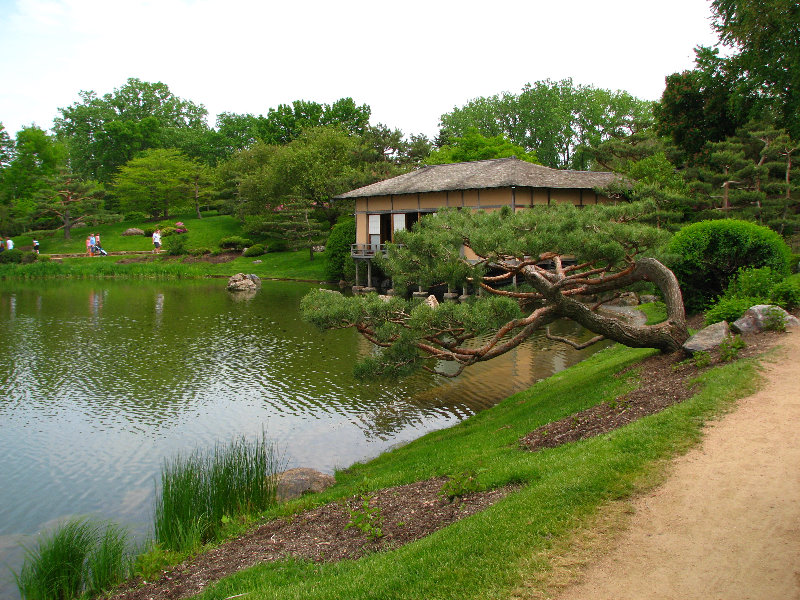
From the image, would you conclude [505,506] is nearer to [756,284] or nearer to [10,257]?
[756,284]

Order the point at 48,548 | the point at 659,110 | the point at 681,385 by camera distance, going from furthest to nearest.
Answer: the point at 659,110 < the point at 681,385 < the point at 48,548

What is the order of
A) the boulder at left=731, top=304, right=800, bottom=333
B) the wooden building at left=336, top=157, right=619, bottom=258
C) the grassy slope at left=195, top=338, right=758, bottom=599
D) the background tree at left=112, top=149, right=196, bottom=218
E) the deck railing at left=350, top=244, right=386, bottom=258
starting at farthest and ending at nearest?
the background tree at left=112, top=149, right=196, bottom=218 < the deck railing at left=350, top=244, right=386, bottom=258 < the wooden building at left=336, top=157, right=619, bottom=258 < the boulder at left=731, top=304, right=800, bottom=333 < the grassy slope at left=195, top=338, right=758, bottom=599

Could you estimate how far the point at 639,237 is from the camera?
834 cm

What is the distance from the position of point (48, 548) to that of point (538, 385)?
29.1ft

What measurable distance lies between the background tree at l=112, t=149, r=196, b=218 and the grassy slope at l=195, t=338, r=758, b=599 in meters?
46.2

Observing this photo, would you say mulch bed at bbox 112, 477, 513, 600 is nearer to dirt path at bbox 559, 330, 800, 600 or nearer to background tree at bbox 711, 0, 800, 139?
dirt path at bbox 559, 330, 800, 600

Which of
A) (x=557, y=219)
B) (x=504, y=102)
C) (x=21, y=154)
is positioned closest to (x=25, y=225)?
(x=21, y=154)

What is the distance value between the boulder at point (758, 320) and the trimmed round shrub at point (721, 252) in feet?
8.31

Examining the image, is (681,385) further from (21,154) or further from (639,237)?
(21,154)

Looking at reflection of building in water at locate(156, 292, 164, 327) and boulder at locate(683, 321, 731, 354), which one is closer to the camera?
boulder at locate(683, 321, 731, 354)

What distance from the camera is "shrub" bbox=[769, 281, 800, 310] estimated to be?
9.84 metres

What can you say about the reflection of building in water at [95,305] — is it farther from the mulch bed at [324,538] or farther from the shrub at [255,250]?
the mulch bed at [324,538]

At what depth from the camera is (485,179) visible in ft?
84.8

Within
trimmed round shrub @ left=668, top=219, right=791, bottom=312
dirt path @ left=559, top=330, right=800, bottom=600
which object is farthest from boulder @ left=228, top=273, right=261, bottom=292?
dirt path @ left=559, top=330, right=800, bottom=600
